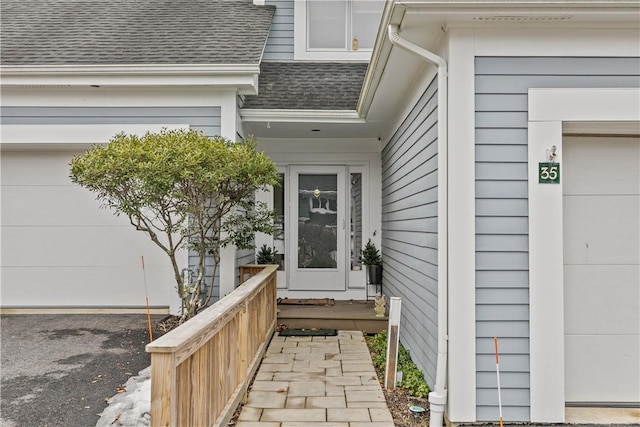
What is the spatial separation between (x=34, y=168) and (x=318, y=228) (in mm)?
3815

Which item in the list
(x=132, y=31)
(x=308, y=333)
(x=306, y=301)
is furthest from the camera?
(x=306, y=301)

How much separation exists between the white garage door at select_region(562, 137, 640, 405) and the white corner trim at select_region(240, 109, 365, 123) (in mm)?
2871

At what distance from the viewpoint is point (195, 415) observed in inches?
85.7

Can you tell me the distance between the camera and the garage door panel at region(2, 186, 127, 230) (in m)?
5.34

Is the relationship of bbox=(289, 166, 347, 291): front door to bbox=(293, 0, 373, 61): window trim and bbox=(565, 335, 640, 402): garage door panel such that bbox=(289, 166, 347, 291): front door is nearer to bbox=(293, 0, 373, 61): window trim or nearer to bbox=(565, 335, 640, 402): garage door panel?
bbox=(293, 0, 373, 61): window trim

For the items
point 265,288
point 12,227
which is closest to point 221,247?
point 265,288

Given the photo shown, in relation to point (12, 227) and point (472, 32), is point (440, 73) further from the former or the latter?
point (12, 227)

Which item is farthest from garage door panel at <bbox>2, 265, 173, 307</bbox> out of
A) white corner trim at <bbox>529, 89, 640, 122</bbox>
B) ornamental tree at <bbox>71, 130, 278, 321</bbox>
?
white corner trim at <bbox>529, 89, 640, 122</bbox>

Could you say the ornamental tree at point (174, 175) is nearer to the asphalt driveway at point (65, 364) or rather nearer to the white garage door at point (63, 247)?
the asphalt driveway at point (65, 364)

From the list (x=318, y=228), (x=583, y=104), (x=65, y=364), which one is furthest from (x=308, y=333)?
(x=583, y=104)

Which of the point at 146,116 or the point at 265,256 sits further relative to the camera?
the point at 265,256

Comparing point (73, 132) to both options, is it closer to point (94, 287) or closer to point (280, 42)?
point (94, 287)

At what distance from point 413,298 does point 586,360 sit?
1.48 m

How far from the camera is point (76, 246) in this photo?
533 centimetres
